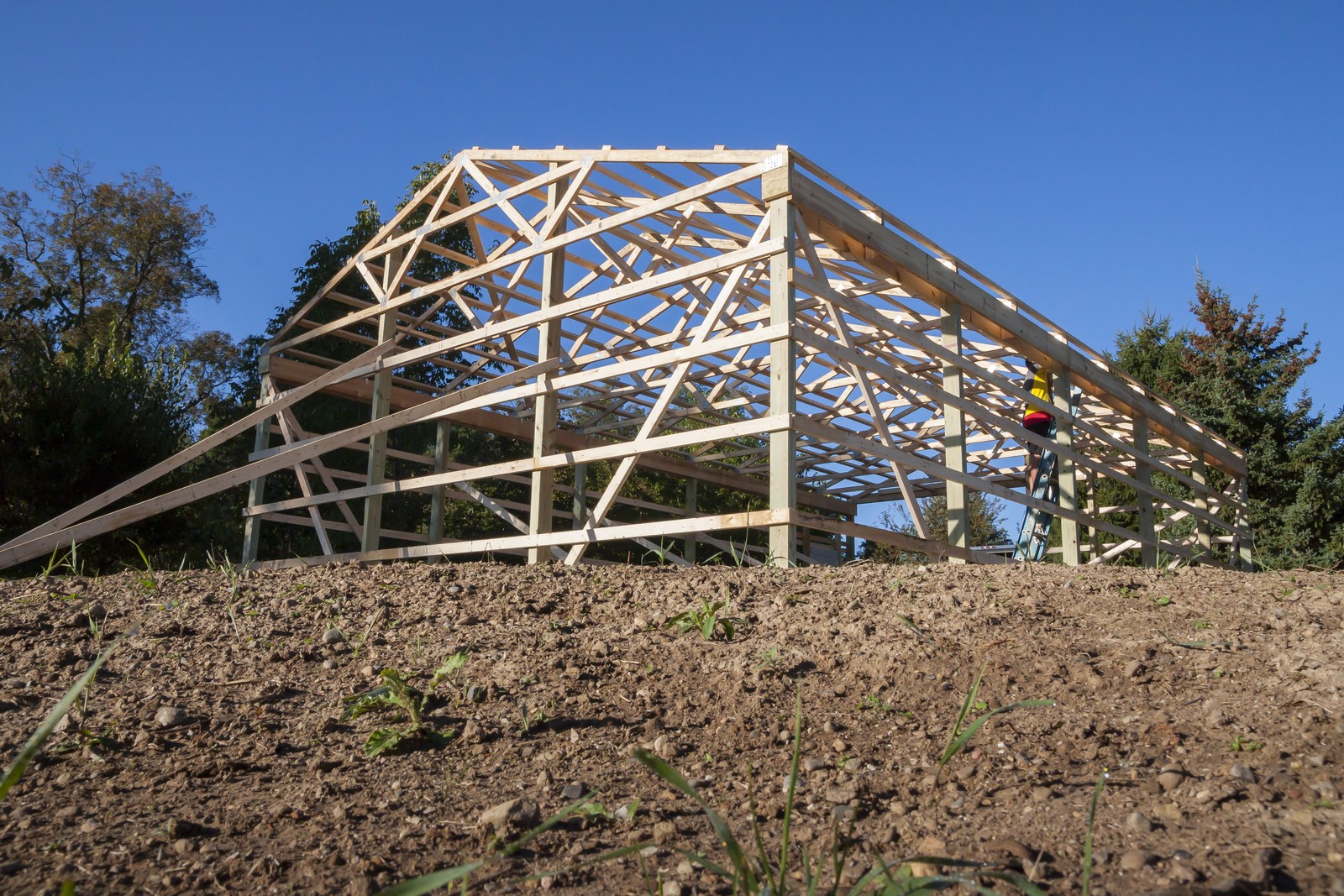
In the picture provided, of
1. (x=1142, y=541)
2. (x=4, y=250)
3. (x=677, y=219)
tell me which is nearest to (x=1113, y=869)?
(x=677, y=219)

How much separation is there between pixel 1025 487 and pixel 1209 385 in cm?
479

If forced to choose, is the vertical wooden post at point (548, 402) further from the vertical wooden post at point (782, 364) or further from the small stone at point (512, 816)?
the small stone at point (512, 816)

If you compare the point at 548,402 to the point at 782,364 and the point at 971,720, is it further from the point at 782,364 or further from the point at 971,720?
the point at 971,720

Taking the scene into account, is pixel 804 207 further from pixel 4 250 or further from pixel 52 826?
pixel 4 250

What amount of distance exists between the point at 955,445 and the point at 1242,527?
27.1 feet

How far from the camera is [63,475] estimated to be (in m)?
12.1

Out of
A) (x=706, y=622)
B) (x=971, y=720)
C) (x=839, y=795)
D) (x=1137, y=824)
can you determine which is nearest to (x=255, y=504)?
(x=706, y=622)

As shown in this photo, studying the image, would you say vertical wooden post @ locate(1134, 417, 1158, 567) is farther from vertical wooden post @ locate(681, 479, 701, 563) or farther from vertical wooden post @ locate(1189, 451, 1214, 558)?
vertical wooden post @ locate(681, 479, 701, 563)

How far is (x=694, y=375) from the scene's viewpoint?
1084 cm

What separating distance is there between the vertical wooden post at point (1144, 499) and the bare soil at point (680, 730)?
249 inches

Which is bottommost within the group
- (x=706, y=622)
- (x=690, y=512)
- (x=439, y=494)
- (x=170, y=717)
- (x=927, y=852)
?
(x=927, y=852)

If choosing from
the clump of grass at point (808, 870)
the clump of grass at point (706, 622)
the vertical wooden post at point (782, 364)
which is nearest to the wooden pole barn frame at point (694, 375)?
the vertical wooden post at point (782, 364)

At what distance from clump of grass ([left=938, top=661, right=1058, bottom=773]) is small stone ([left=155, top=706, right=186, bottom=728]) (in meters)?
2.29

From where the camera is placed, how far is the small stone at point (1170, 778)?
2398 millimetres
